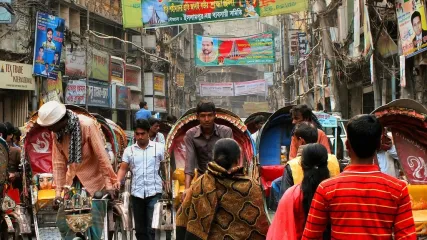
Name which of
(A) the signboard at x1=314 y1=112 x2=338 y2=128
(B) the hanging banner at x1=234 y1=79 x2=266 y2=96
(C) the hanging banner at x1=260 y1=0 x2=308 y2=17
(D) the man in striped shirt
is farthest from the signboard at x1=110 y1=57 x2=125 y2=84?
(D) the man in striped shirt

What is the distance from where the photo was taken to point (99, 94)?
2888cm

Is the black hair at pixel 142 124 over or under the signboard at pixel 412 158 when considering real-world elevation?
over

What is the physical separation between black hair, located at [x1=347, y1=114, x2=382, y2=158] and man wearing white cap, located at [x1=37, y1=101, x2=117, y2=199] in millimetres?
→ 3697

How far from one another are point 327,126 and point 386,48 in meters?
4.33

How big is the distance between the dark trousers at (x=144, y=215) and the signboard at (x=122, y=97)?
77.8 ft

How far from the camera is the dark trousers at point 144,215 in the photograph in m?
7.86

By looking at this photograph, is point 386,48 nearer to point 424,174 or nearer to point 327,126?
point 327,126

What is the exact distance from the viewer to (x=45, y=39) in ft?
73.2

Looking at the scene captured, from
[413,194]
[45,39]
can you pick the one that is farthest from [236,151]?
[45,39]

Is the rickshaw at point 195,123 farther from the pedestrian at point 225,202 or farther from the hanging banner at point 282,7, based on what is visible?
the hanging banner at point 282,7

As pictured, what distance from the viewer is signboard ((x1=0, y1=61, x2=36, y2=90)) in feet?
70.9

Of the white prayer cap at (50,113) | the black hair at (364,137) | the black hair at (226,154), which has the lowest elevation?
the black hair at (226,154)

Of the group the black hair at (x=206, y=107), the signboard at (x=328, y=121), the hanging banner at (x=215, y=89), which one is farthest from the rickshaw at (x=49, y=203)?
the hanging banner at (x=215, y=89)

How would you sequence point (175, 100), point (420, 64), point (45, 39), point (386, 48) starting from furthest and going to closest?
point (175, 100), point (45, 39), point (386, 48), point (420, 64)
